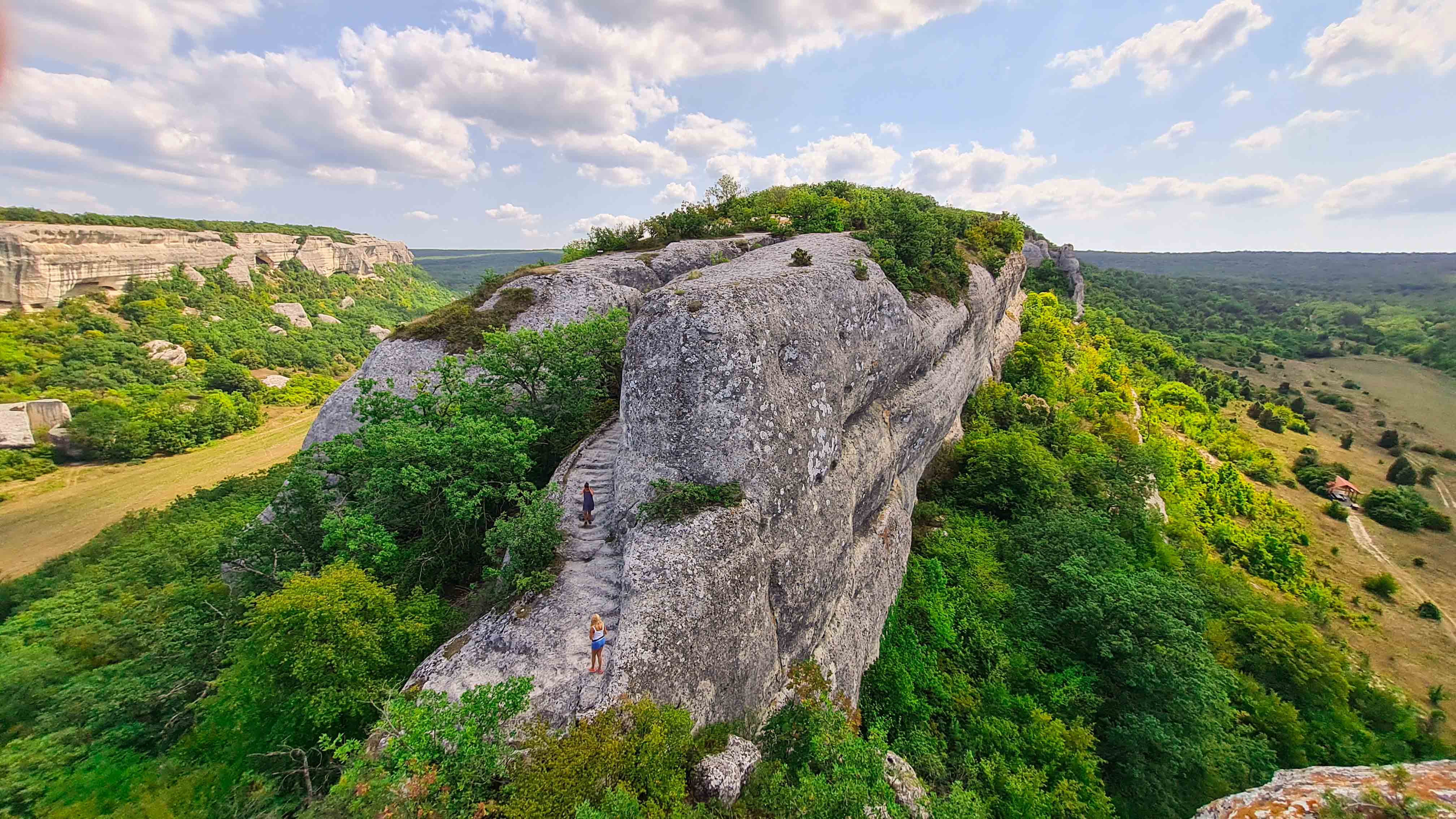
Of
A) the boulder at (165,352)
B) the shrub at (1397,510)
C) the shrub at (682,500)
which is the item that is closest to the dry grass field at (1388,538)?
the shrub at (1397,510)

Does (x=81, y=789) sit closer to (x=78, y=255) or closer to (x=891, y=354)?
(x=891, y=354)

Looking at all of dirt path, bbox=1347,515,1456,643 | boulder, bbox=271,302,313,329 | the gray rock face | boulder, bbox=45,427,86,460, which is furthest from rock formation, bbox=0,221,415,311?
dirt path, bbox=1347,515,1456,643

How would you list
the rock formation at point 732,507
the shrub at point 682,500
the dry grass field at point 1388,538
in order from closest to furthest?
the rock formation at point 732,507
the shrub at point 682,500
the dry grass field at point 1388,538

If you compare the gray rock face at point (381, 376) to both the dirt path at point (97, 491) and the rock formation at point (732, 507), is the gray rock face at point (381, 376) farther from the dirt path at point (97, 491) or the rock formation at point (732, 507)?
the dirt path at point (97, 491)

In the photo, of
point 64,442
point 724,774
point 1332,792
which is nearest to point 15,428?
point 64,442

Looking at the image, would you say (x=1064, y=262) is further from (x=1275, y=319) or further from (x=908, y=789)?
(x=1275, y=319)

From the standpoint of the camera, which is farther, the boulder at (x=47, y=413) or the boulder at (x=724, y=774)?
the boulder at (x=47, y=413)
